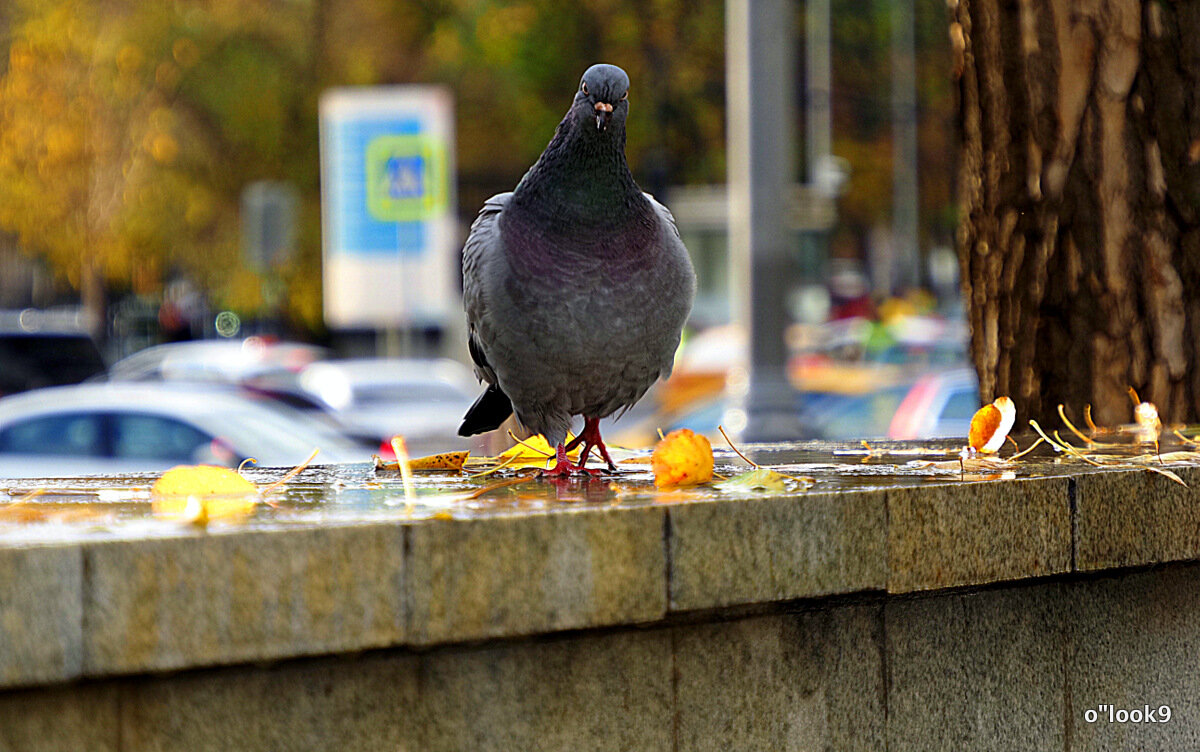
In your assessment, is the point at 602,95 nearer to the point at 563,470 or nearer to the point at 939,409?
the point at 563,470

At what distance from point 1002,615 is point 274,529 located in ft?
5.20

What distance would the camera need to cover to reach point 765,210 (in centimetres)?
923

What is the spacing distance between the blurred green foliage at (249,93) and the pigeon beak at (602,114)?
77.7 feet

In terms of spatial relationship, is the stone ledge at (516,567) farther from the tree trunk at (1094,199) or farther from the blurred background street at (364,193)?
the blurred background street at (364,193)

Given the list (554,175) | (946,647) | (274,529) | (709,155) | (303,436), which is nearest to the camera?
(274,529)

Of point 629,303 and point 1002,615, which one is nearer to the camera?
point 1002,615

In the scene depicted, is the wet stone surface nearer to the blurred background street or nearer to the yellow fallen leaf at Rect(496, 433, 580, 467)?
the yellow fallen leaf at Rect(496, 433, 580, 467)

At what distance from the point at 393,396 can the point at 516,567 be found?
490 inches

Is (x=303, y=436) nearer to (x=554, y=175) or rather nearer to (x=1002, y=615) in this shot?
(x=554, y=175)

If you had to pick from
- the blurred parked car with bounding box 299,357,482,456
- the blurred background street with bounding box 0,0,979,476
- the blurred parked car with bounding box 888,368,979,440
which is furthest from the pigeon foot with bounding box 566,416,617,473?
the blurred parked car with bounding box 299,357,482,456

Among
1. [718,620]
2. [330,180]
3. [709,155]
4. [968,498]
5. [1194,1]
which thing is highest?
[709,155]

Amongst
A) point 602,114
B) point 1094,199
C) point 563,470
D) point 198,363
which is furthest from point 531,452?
point 198,363

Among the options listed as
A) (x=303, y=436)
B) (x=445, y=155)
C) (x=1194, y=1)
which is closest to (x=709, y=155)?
(x=445, y=155)

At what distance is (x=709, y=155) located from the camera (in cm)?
3127
